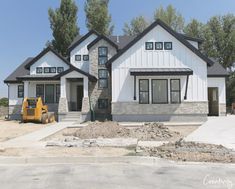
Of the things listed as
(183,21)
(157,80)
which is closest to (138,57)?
(157,80)

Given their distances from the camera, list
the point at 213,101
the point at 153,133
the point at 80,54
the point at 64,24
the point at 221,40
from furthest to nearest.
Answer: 1. the point at 221,40
2. the point at 64,24
3. the point at 80,54
4. the point at 213,101
5. the point at 153,133

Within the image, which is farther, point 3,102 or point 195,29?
point 195,29

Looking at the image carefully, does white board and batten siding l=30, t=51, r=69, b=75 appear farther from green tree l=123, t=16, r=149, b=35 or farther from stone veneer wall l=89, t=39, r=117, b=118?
green tree l=123, t=16, r=149, b=35

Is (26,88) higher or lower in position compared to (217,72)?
lower

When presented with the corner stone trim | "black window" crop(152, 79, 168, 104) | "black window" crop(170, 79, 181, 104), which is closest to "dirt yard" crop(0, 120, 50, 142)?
the corner stone trim

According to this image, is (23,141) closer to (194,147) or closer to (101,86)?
(194,147)

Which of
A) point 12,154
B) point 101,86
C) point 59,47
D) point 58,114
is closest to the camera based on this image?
point 12,154

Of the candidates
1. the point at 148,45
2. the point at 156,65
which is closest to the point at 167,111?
the point at 156,65

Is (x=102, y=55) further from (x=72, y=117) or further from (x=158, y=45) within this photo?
(x=72, y=117)

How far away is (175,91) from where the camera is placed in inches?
899

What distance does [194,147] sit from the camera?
1099 cm

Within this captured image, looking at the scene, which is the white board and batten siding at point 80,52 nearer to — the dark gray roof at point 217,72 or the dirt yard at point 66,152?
the dark gray roof at point 217,72

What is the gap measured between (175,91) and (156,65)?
2.44 meters

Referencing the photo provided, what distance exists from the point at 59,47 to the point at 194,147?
34196 millimetres
